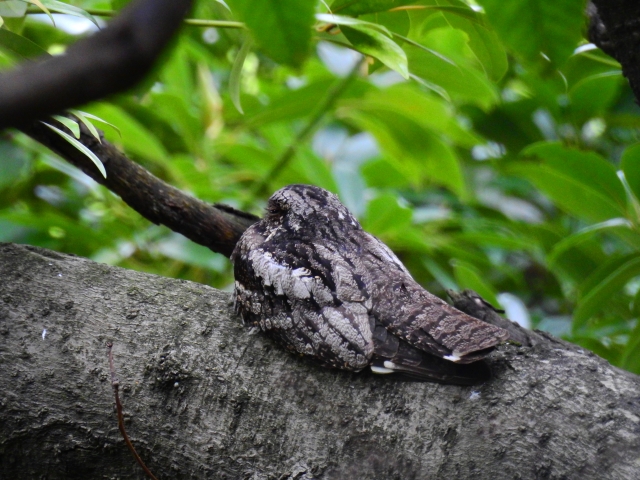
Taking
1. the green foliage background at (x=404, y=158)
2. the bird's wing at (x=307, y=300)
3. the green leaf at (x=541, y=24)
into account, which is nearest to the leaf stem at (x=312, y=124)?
the green foliage background at (x=404, y=158)

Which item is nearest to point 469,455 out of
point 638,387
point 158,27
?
point 638,387

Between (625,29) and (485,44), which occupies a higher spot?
(625,29)

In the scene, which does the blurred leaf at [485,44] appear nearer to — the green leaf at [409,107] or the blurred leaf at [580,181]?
the blurred leaf at [580,181]

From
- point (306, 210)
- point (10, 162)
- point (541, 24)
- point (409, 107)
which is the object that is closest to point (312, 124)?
point (409, 107)

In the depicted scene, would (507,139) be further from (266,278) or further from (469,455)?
(469,455)

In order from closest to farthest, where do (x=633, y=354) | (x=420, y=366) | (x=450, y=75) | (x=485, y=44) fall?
(x=420, y=366) < (x=485, y=44) < (x=633, y=354) < (x=450, y=75)

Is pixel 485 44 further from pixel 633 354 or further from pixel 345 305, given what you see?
pixel 633 354

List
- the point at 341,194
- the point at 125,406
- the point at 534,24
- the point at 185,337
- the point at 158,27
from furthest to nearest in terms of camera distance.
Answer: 1. the point at 341,194
2. the point at 185,337
3. the point at 125,406
4. the point at 534,24
5. the point at 158,27
